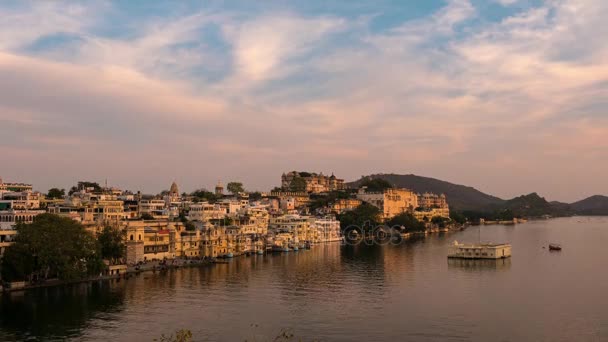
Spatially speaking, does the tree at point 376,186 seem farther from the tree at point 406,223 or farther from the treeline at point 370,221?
the tree at point 406,223

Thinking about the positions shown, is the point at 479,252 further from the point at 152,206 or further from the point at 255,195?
the point at 255,195

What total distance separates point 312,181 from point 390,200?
1292 cm

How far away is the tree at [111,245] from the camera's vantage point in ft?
109

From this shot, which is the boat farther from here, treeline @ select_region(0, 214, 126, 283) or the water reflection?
treeline @ select_region(0, 214, 126, 283)

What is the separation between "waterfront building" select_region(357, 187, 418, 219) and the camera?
95312 millimetres

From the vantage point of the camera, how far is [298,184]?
9625cm

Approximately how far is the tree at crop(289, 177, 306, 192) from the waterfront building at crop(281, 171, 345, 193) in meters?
0.93

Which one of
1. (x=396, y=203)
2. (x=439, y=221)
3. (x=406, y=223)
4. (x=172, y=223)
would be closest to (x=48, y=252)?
(x=172, y=223)

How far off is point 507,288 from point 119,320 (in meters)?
18.6

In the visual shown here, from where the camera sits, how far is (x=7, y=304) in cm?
2447

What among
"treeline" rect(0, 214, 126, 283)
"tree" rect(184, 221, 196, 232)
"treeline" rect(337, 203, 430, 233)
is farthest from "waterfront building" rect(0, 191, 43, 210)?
"treeline" rect(337, 203, 430, 233)

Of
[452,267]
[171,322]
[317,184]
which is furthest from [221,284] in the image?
[317,184]

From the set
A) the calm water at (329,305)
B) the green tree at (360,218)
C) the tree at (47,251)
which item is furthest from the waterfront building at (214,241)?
the green tree at (360,218)

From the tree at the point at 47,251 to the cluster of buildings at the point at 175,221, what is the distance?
4.92ft
